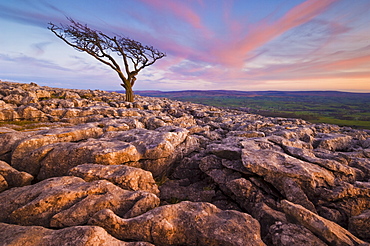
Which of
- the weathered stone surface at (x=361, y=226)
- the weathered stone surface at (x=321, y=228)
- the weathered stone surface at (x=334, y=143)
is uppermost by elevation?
the weathered stone surface at (x=334, y=143)

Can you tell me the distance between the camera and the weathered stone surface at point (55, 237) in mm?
6116

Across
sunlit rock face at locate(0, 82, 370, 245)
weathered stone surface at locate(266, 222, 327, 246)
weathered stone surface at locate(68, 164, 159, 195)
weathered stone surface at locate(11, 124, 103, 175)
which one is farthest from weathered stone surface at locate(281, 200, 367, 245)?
weathered stone surface at locate(11, 124, 103, 175)

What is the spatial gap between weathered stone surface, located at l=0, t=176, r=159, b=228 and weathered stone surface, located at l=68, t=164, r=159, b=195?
31.7 inches

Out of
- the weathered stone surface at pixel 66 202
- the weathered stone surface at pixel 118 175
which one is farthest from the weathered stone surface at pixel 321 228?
the weathered stone surface at pixel 118 175

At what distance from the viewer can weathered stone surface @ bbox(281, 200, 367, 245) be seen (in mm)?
6785

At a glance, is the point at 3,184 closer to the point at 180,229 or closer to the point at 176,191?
the point at 176,191

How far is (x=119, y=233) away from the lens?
7.23 m

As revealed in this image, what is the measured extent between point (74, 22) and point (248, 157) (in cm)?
4887

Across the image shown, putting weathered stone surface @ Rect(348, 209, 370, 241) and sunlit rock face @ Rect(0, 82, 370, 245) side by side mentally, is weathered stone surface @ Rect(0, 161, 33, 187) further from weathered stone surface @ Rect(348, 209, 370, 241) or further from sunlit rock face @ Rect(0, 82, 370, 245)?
weathered stone surface @ Rect(348, 209, 370, 241)

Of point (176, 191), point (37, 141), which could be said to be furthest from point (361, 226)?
point (37, 141)

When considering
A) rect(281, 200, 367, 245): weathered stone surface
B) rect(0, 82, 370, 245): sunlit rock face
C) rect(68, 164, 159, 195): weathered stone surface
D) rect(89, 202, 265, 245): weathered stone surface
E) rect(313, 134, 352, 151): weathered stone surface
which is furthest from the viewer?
rect(313, 134, 352, 151): weathered stone surface

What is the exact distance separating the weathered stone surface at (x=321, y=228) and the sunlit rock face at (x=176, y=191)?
0.04 metres

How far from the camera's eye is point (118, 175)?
36.0 feet

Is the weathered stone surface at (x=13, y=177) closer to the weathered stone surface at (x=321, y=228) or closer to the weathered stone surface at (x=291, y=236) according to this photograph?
the weathered stone surface at (x=291, y=236)
